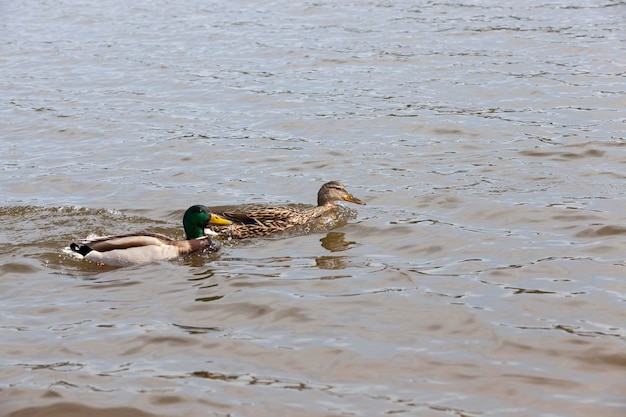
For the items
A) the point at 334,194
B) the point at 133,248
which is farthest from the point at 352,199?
the point at 133,248

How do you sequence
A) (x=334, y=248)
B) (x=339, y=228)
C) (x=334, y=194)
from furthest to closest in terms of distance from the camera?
(x=334, y=194) → (x=339, y=228) → (x=334, y=248)

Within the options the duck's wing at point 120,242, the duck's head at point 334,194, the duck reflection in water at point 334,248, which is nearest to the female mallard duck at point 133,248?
the duck's wing at point 120,242

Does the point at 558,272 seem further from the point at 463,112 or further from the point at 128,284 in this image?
the point at 463,112

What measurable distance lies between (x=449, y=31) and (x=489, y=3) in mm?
3682

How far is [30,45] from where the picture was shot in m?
25.0

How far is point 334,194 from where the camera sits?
13062mm

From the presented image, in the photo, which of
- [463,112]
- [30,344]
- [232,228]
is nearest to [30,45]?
[463,112]

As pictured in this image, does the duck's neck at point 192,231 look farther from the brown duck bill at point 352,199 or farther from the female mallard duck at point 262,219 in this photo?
the brown duck bill at point 352,199

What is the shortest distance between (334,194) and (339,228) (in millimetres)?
498

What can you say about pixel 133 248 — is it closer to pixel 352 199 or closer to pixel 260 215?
pixel 260 215

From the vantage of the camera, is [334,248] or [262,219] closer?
[334,248]

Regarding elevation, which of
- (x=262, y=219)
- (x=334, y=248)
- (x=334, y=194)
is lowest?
(x=334, y=248)

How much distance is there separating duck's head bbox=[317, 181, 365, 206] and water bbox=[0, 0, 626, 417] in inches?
10.6

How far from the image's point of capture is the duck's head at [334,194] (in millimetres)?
13047
